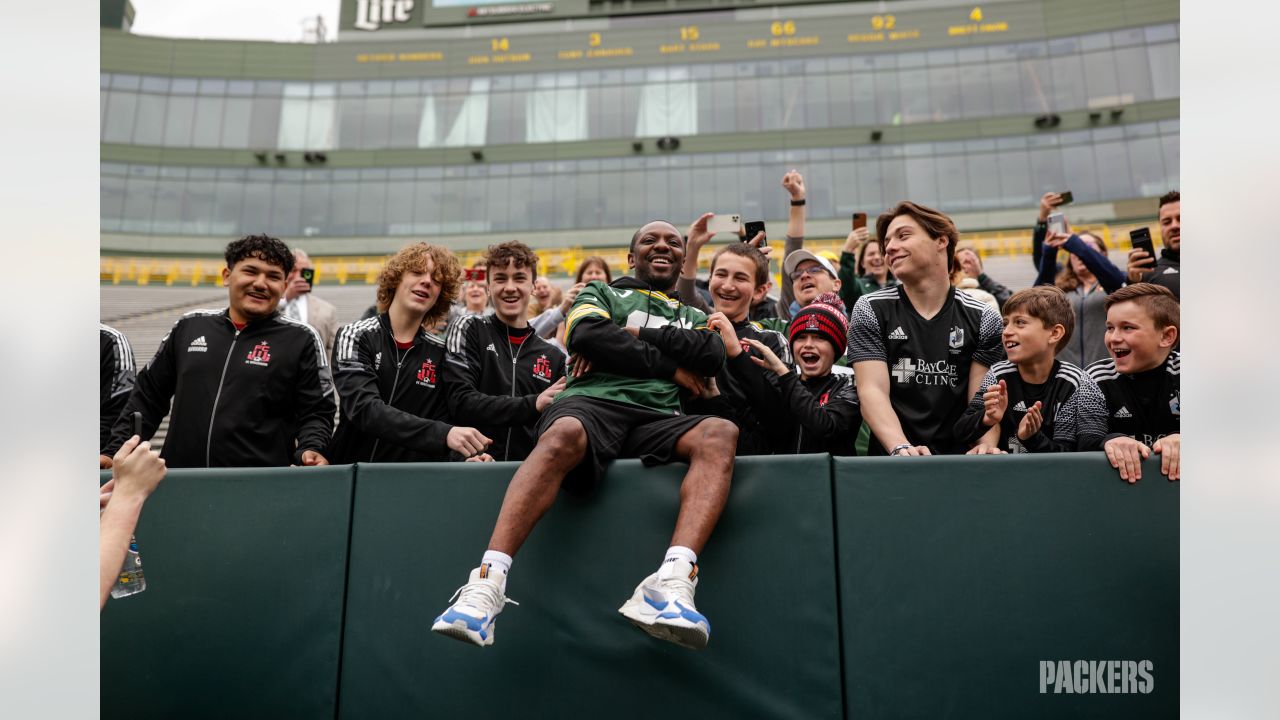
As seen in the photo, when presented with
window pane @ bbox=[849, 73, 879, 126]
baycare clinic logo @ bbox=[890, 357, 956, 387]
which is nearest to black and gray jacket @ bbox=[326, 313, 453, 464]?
baycare clinic logo @ bbox=[890, 357, 956, 387]

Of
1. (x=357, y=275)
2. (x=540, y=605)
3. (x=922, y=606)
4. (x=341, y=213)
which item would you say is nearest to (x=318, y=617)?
(x=540, y=605)

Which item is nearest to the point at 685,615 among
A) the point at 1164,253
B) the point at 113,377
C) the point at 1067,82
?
the point at 113,377

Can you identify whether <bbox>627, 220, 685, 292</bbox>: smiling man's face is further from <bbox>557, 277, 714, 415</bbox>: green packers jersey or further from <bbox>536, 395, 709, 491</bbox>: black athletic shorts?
<bbox>536, 395, 709, 491</bbox>: black athletic shorts

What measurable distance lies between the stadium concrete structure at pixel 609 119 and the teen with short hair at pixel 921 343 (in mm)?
34245

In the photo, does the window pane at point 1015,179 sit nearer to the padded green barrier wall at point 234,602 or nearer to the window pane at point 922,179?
the window pane at point 922,179

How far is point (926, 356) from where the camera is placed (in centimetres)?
436

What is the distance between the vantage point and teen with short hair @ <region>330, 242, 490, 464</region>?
4.56m

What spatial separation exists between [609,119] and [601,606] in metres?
40.0

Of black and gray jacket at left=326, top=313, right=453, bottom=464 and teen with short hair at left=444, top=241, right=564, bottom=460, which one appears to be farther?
teen with short hair at left=444, top=241, right=564, bottom=460

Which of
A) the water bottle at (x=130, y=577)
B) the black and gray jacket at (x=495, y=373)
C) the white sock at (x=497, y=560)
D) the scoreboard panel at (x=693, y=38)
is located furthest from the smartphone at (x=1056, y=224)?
the scoreboard panel at (x=693, y=38)

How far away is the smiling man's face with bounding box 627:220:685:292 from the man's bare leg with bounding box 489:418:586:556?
0.99 m

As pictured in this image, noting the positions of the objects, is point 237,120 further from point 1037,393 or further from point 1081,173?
point 1037,393

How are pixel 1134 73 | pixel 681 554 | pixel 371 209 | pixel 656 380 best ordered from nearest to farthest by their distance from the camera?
1. pixel 681 554
2. pixel 656 380
3. pixel 1134 73
4. pixel 371 209

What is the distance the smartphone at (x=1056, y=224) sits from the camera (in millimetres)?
6039
